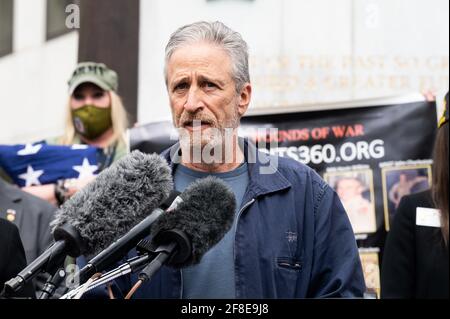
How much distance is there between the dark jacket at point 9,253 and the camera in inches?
117

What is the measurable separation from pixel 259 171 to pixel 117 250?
3.04 feet

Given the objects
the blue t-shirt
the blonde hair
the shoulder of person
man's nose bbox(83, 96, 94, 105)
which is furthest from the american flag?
the blue t-shirt

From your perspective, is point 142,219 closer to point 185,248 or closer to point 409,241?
point 185,248

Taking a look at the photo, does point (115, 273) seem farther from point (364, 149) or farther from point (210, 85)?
point (364, 149)

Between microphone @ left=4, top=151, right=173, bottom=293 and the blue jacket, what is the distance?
363mm

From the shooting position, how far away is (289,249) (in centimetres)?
270

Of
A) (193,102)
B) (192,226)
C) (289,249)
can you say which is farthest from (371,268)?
(192,226)

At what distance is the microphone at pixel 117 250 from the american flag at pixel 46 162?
8.81ft

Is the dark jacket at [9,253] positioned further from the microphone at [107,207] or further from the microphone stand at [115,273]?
the microphone stand at [115,273]

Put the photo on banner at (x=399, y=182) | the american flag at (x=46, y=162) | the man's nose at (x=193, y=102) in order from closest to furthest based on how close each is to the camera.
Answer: the man's nose at (x=193, y=102), the photo on banner at (x=399, y=182), the american flag at (x=46, y=162)

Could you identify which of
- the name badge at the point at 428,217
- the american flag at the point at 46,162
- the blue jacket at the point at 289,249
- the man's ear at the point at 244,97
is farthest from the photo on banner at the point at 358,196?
the blue jacket at the point at 289,249

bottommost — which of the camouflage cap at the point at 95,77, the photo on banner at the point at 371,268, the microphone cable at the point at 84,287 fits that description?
the photo on banner at the point at 371,268

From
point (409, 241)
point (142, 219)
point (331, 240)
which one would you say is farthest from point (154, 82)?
point (142, 219)
